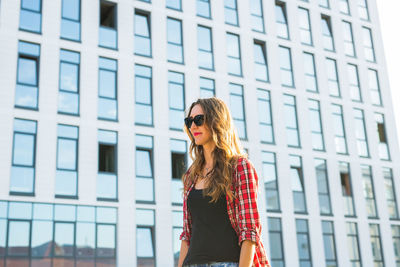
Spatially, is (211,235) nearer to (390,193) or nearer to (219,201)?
(219,201)

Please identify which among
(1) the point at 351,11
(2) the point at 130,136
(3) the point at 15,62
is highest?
(1) the point at 351,11

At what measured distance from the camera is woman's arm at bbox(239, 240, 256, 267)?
9.05ft

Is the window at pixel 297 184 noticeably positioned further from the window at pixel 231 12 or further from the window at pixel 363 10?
the window at pixel 363 10

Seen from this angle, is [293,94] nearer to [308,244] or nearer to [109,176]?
[308,244]

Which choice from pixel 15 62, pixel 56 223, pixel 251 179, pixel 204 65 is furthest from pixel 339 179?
pixel 251 179

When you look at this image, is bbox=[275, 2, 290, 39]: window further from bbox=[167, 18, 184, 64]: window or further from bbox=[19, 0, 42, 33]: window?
bbox=[19, 0, 42, 33]: window

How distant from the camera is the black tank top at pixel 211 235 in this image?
284cm

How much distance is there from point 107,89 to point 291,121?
9.30m

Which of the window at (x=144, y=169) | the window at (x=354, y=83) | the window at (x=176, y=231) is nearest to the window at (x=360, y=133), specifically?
the window at (x=354, y=83)

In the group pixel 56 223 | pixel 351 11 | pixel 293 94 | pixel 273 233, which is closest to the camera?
pixel 56 223

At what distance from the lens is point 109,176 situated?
67.3 feet

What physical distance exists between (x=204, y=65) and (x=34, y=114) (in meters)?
8.07

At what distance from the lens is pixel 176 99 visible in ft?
76.0

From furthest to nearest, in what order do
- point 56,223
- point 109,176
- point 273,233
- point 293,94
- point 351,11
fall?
point 351,11 < point 293,94 < point 273,233 < point 109,176 < point 56,223
